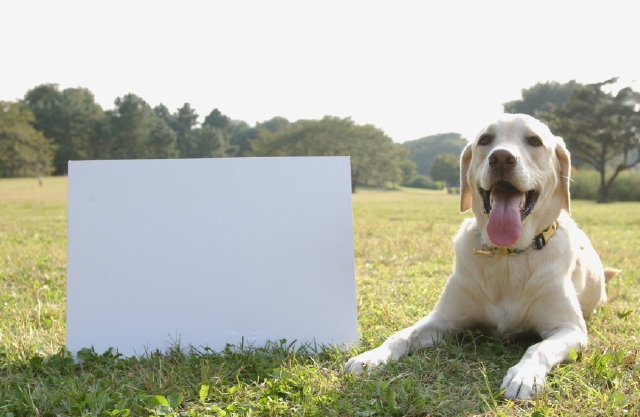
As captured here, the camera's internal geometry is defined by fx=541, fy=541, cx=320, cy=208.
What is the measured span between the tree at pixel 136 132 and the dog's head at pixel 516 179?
188ft

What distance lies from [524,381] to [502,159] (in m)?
1.07

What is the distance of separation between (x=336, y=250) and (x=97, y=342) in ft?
4.47

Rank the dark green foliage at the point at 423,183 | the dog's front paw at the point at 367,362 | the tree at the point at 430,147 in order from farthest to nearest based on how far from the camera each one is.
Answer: the tree at the point at 430,147, the dark green foliage at the point at 423,183, the dog's front paw at the point at 367,362

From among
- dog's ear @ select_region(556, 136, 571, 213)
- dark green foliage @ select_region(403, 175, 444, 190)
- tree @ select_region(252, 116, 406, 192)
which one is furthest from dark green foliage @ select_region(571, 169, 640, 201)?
dog's ear @ select_region(556, 136, 571, 213)

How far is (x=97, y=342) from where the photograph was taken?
9.43ft

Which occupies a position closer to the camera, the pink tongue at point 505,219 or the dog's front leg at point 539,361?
the dog's front leg at point 539,361

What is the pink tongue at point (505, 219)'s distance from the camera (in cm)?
278

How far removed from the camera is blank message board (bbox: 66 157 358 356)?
286cm

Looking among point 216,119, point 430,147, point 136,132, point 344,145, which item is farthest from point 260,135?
point 430,147

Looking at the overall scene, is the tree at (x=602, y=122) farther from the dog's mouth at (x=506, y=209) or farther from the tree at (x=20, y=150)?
the tree at (x=20, y=150)

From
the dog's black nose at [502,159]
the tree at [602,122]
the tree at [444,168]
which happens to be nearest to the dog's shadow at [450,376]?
the dog's black nose at [502,159]

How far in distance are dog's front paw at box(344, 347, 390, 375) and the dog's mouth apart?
0.83m

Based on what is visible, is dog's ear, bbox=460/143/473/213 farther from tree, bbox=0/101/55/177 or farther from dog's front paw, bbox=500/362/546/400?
tree, bbox=0/101/55/177

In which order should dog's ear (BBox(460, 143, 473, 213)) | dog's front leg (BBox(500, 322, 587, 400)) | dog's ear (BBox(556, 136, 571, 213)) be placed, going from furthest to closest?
dog's ear (BBox(460, 143, 473, 213)) → dog's ear (BBox(556, 136, 571, 213)) → dog's front leg (BBox(500, 322, 587, 400))
